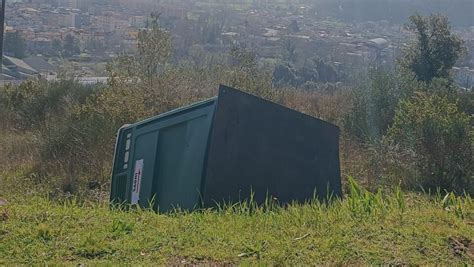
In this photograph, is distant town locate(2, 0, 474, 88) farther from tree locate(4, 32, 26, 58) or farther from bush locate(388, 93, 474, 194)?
bush locate(388, 93, 474, 194)

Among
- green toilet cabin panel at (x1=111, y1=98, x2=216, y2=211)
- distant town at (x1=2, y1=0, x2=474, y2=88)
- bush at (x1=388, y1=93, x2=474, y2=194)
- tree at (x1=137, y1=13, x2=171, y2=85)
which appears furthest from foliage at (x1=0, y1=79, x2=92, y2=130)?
bush at (x1=388, y1=93, x2=474, y2=194)

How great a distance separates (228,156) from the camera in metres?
5.40

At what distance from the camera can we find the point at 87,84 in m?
16.7

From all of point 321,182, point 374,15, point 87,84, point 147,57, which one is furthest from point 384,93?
point 374,15

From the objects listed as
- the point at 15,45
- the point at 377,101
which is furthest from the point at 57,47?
the point at 377,101

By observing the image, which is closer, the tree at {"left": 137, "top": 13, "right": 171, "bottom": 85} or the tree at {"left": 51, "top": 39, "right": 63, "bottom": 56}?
the tree at {"left": 137, "top": 13, "right": 171, "bottom": 85}

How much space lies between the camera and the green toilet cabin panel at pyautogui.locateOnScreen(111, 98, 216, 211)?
5.50 metres

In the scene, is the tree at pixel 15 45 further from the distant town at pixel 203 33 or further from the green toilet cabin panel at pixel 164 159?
the green toilet cabin panel at pixel 164 159

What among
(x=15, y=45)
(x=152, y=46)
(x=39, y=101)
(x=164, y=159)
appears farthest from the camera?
(x=15, y=45)

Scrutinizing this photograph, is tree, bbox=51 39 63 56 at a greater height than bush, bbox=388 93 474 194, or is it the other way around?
bush, bbox=388 93 474 194

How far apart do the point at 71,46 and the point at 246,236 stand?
25.2 metres

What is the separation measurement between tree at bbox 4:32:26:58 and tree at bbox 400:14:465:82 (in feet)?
54.3

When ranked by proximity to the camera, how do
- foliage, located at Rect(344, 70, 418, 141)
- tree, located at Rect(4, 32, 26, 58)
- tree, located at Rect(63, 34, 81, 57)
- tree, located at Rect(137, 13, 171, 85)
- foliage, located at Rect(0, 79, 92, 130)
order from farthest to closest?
tree, located at Rect(63, 34, 81, 57)
tree, located at Rect(4, 32, 26, 58)
foliage, located at Rect(0, 79, 92, 130)
tree, located at Rect(137, 13, 171, 85)
foliage, located at Rect(344, 70, 418, 141)

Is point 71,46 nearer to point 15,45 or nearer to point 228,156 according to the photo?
point 15,45
